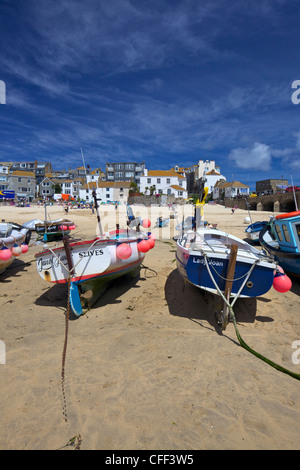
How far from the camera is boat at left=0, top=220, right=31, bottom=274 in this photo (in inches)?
351

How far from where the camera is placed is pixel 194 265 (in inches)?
225

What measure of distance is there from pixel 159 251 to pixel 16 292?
7.22m

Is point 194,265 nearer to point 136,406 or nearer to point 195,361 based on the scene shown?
point 195,361

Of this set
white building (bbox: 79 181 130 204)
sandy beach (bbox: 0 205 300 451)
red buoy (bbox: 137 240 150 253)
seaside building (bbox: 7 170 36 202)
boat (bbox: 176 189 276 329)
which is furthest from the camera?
white building (bbox: 79 181 130 204)

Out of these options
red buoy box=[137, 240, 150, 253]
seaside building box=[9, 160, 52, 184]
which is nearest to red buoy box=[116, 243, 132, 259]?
red buoy box=[137, 240, 150, 253]

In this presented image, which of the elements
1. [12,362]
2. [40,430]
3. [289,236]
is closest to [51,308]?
[12,362]

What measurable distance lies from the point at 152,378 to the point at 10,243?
8410mm

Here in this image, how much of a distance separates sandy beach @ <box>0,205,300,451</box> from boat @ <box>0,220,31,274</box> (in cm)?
242

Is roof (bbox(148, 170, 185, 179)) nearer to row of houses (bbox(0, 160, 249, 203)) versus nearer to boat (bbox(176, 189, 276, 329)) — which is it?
row of houses (bbox(0, 160, 249, 203))

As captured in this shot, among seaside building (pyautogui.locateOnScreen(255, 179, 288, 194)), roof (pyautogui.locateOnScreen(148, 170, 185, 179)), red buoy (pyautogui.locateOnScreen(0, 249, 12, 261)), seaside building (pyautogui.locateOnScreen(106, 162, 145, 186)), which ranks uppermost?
seaside building (pyautogui.locateOnScreen(106, 162, 145, 186))

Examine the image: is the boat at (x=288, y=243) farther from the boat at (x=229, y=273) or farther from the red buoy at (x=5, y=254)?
the red buoy at (x=5, y=254)

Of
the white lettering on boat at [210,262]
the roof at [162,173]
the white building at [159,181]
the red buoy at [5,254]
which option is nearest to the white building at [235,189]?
the white building at [159,181]

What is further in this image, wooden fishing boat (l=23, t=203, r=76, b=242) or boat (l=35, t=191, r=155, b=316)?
wooden fishing boat (l=23, t=203, r=76, b=242)

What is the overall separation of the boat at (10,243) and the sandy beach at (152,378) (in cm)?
242
